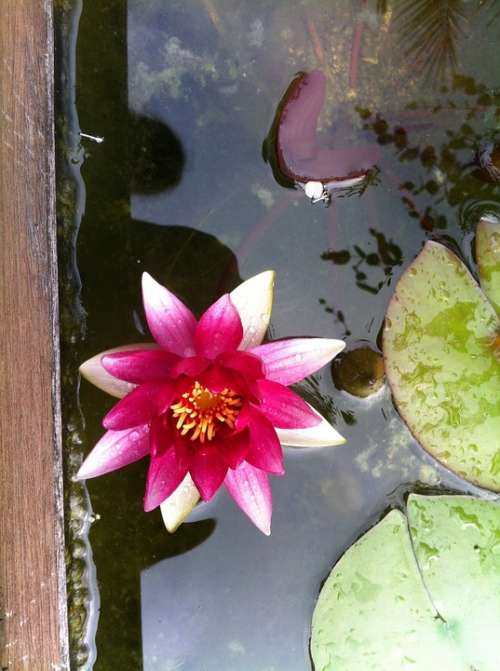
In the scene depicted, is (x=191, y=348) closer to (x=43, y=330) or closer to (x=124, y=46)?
(x=43, y=330)

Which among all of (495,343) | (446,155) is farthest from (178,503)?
(446,155)

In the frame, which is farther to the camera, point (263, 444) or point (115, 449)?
point (115, 449)

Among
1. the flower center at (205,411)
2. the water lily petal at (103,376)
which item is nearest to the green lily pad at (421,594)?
the flower center at (205,411)

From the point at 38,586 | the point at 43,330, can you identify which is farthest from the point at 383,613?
the point at 43,330

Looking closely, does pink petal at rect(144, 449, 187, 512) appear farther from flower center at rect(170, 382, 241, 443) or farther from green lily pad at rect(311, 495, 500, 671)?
green lily pad at rect(311, 495, 500, 671)

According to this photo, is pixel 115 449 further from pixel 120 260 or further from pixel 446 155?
pixel 446 155
